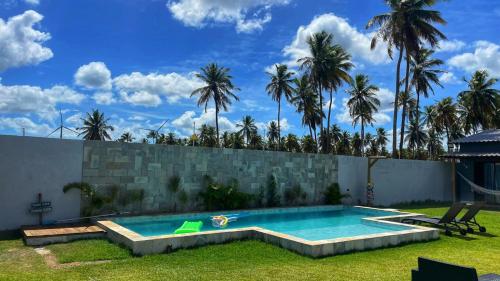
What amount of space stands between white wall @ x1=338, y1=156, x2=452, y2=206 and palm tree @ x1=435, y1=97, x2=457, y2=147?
13.3 metres

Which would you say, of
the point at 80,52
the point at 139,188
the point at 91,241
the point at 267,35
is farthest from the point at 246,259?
the point at 267,35

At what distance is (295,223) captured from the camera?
40.3ft

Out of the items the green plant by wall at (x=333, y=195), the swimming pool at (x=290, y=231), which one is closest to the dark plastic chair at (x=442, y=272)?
the swimming pool at (x=290, y=231)

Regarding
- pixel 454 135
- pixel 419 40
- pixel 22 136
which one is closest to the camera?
pixel 22 136

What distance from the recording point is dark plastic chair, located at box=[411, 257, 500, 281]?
10.4 feet

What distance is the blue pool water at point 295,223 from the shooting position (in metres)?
10.1

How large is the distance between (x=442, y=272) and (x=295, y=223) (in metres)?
9.02

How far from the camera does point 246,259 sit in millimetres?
6547

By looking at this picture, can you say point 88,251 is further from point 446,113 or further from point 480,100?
point 446,113

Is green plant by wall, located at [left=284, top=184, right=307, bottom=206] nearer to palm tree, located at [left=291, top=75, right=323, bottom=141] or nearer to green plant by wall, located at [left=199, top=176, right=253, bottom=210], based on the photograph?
green plant by wall, located at [left=199, top=176, right=253, bottom=210]

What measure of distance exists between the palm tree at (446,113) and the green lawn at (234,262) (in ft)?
91.5

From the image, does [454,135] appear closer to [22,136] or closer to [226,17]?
[226,17]

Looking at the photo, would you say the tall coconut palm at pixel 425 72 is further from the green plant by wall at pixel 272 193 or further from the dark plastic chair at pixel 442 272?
the dark plastic chair at pixel 442 272

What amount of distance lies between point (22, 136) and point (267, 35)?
10811 millimetres
